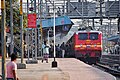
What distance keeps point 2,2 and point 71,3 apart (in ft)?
148

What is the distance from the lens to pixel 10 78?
13.8 metres

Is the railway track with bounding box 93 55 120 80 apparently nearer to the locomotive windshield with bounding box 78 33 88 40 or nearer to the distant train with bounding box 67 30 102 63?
the distant train with bounding box 67 30 102 63

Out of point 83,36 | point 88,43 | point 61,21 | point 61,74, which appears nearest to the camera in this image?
point 61,74

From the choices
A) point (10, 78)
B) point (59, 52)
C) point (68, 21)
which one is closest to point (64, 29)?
point (68, 21)

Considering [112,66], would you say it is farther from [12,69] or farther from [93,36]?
[12,69]

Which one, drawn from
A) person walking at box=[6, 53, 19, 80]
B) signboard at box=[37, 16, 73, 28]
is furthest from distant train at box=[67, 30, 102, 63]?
person walking at box=[6, 53, 19, 80]

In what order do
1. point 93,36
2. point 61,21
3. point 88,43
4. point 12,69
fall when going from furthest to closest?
point 61,21, point 93,36, point 88,43, point 12,69

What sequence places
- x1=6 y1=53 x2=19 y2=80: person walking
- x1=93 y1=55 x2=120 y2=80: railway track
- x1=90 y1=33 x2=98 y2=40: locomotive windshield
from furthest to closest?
1. x1=90 y1=33 x2=98 y2=40: locomotive windshield
2. x1=93 y1=55 x2=120 y2=80: railway track
3. x1=6 y1=53 x2=19 y2=80: person walking

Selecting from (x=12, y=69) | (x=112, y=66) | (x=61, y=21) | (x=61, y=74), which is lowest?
(x=112, y=66)

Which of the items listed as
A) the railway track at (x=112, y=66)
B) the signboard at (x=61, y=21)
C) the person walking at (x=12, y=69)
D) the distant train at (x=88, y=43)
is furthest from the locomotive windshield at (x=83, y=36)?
the person walking at (x=12, y=69)

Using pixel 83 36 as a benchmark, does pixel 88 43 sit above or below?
below

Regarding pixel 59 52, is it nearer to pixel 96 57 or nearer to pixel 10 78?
pixel 96 57

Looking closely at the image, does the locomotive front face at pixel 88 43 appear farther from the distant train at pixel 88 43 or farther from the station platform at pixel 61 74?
the station platform at pixel 61 74

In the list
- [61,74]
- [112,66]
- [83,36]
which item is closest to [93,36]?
[83,36]
